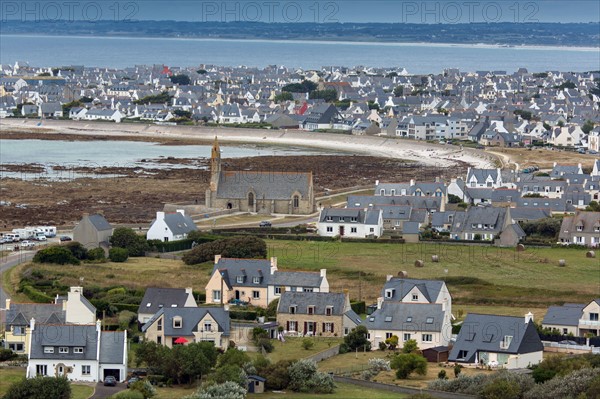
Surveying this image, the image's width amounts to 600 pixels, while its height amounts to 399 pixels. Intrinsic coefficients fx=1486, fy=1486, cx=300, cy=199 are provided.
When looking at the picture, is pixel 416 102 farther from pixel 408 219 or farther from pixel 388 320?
pixel 388 320

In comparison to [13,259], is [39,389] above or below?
below

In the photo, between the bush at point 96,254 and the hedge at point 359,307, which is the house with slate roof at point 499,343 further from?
the bush at point 96,254

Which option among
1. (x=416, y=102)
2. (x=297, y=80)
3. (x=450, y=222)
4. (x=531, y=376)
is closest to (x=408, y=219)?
(x=450, y=222)

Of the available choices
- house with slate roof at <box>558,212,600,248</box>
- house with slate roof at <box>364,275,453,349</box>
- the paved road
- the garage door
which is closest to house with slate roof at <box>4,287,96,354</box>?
the garage door

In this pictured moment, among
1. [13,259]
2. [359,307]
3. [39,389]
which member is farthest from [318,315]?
[13,259]

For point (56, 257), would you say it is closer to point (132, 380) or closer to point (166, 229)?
point (166, 229)

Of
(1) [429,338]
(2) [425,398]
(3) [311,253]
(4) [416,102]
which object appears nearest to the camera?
(2) [425,398]
